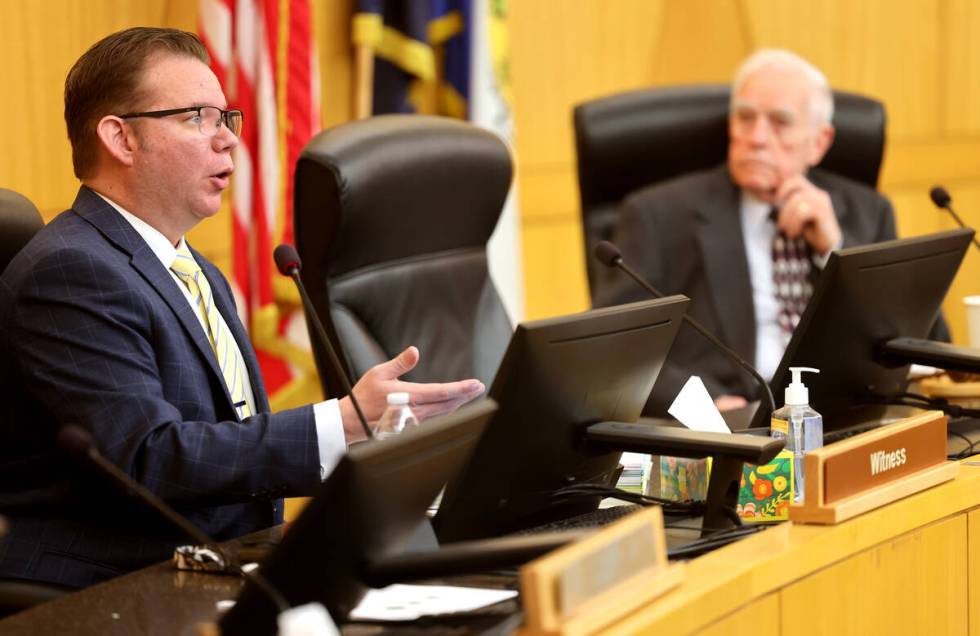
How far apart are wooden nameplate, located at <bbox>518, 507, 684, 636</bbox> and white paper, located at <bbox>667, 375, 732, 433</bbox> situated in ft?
1.63

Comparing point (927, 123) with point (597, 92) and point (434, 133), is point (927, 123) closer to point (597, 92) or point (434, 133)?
point (597, 92)

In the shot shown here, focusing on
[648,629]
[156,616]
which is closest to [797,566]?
[648,629]

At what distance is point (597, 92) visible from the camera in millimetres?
5234

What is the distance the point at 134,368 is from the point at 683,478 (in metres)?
0.76

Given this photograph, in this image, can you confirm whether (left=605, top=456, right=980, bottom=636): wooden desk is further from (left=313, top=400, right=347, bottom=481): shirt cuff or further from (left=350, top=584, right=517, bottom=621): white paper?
(left=313, top=400, right=347, bottom=481): shirt cuff

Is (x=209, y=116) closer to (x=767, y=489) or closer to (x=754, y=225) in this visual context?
(x=767, y=489)

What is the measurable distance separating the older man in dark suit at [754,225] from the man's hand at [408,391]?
1540 mm

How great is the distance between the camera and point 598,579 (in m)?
1.29

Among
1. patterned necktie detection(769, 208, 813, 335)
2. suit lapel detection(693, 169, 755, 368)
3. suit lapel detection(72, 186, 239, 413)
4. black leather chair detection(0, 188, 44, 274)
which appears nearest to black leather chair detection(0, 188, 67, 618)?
black leather chair detection(0, 188, 44, 274)

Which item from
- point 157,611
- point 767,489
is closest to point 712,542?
point 767,489

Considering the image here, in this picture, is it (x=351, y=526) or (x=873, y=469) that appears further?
(x=873, y=469)

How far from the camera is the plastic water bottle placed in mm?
1667

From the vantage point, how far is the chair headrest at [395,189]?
95.0 inches

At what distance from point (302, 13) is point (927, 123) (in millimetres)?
3329
